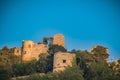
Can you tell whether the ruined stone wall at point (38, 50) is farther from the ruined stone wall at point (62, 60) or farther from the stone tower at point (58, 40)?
the ruined stone wall at point (62, 60)

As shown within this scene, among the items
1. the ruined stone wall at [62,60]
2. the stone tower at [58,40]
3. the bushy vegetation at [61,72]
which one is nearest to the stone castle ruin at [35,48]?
the stone tower at [58,40]

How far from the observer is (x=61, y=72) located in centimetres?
6900

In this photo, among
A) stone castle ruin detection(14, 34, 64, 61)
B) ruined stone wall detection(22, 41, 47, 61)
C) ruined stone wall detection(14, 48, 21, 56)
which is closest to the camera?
stone castle ruin detection(14, 34, 64, 61)

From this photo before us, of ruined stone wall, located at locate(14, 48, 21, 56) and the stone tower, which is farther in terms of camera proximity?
ruined stone wall, located at locate(14, 48, 21, 56)

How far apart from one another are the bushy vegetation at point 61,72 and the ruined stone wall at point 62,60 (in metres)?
0.58

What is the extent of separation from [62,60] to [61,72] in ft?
7.14

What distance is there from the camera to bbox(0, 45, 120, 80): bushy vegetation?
68500mm

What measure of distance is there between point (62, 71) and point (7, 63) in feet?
23.5

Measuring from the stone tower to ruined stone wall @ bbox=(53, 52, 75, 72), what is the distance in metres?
4.87

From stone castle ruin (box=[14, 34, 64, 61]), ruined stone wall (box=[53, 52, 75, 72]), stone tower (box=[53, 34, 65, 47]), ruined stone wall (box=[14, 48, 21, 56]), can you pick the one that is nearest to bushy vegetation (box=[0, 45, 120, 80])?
ruined stone wall (box=[53, 52, 75, 72])

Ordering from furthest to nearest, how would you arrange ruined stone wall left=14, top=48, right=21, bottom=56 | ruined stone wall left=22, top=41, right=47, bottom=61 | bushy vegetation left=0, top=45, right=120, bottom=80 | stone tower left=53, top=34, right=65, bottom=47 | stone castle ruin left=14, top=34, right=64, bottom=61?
ruined stone wall left=14, top=48, right=21, bottom=56, ruined stone wall left=22, top=41, right=47, bottom=61, stone castle ruin left=14, top=34, right=64, bottom=61, stone tower left=53, top=34, right=65, bottom=47, bushy vegetation left=0, top=45, right=120, bottom=80

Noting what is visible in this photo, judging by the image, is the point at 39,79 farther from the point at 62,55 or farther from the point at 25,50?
the point at 25,50

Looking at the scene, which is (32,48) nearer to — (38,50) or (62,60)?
(38,50)

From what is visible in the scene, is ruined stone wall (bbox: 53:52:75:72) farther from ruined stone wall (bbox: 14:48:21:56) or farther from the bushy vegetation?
ruined stone wall (bbox: 14:48:21:56)
